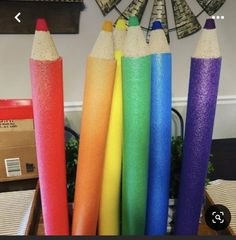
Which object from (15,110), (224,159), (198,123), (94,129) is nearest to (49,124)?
(94,129)

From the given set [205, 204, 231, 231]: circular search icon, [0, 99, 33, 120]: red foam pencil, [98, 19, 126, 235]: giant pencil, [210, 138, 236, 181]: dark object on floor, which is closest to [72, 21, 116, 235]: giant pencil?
[98, 19, 126, 235]: giant pencil

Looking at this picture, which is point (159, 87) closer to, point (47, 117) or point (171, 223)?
point (47, 117)

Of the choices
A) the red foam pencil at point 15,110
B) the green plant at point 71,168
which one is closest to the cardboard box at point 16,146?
the red foam pencil at point 15,110

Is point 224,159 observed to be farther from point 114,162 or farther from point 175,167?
point 114,162

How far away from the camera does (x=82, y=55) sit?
0.95m

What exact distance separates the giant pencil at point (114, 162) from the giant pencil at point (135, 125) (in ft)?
0.04

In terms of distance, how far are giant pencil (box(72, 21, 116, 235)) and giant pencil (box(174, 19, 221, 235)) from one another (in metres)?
0.10

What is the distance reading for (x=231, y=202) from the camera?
729 mm

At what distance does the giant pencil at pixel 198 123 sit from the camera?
344 mm

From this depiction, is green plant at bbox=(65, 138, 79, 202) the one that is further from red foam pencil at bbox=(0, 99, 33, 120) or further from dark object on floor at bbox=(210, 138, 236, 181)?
dark object on floor at bbox=(210, 138, 236, 181)

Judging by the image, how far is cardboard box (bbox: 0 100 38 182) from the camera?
684 mm

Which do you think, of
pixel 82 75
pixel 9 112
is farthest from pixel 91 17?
pixel 9 112

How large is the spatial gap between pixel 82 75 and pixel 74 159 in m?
0.50

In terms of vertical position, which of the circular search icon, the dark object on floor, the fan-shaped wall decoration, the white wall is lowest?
the dark object on floor
